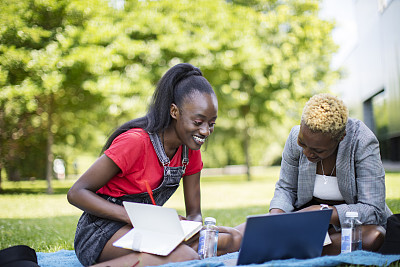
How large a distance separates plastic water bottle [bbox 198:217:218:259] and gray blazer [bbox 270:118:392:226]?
2.05 feet

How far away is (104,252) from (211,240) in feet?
2.59

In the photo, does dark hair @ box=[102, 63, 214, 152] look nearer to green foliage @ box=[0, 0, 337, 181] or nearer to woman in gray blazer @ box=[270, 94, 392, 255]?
woman in gray blazer @ box=[270, 94, 392, 255]

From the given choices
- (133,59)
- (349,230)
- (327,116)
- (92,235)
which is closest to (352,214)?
(349,230)

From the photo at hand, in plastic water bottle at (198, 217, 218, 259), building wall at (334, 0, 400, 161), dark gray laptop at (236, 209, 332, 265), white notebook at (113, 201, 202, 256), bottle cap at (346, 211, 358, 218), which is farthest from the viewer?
building wall at (334, 0, 400, 161)

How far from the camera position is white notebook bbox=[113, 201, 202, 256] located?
8.91 feet

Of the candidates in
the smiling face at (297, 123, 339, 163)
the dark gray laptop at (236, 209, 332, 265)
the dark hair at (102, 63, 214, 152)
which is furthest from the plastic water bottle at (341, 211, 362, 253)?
the dark hair at (102, 63, 214, 152)

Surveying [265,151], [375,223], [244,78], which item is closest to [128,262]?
[375,223]

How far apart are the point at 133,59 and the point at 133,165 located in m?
13.4

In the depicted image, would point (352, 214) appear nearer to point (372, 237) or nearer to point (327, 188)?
point (372, 237)

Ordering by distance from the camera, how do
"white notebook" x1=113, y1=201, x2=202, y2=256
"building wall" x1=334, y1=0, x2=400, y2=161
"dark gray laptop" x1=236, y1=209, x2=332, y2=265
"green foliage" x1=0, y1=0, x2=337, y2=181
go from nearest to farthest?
1. "dark gray laptop" x1=236, y1=209, x2=332, y2=265
2. "white notebook" x1=113, y1=201, x2=202, y2=256
3. "green foliage" x1=0, y1=0, x2=337, y2=181
4. "building wall" x1=334, y1=0, x2=400, y2=161

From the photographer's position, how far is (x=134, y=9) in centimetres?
1650

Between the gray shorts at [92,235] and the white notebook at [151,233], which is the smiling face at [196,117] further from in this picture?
the gray shorts at [92,235]

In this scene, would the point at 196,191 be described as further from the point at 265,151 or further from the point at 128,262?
the point at 265,151

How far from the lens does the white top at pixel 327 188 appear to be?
349 centimetres
